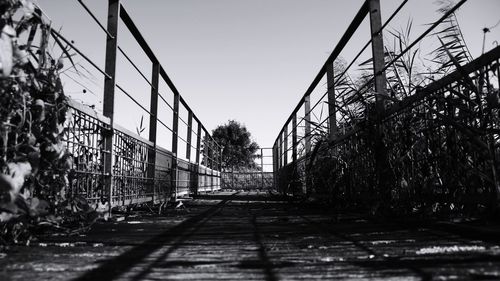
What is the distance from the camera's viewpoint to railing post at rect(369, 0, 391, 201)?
2.04 m

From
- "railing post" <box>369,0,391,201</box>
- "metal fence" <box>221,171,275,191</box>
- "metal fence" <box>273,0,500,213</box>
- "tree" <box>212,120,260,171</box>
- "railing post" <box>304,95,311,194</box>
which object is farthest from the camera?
"tree" <box>212,120,260,171</box>

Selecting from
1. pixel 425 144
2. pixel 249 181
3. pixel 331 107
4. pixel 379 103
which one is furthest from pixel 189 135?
pixel 249 181

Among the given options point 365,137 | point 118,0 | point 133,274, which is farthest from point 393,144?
point 118,0

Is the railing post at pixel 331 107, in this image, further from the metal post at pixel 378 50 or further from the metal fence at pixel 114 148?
the metal fence at pixel 114 148

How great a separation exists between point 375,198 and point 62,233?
5.27ft

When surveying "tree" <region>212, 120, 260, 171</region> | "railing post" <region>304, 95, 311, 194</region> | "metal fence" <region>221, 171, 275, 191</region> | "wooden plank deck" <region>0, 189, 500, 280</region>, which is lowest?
"wooden plank deck" <region>0, 189, 500, 280</region>

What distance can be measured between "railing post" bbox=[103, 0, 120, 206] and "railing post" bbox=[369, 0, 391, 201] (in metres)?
1.51

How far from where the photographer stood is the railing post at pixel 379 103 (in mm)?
2039

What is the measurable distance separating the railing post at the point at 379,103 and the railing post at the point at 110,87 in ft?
4.95

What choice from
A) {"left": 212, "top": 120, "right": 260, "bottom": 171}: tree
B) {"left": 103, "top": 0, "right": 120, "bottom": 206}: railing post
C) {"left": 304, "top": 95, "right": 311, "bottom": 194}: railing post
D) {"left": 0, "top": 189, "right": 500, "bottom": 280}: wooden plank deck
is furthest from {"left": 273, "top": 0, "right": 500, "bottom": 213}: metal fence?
{"left": 212, "top": 120, "right": 260, "bottom": 171}: tree

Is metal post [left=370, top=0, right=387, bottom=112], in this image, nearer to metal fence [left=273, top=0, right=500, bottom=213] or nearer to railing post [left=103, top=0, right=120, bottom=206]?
metal fence [left=273, top=0, right=500, bottom=213]

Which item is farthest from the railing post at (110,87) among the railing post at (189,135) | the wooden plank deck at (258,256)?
the railing post at (189,135)

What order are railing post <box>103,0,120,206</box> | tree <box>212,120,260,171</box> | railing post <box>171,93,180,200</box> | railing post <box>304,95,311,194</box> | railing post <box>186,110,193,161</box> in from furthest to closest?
1. tree <box>212,120,260,171</box>
2. railing post <box>186,110,193,161</box>
3. railing post <box>171,93,180,200</box>
4. railing post <box>304,95,311,194</box>
5. railing post <box>103,0,120,206</box>

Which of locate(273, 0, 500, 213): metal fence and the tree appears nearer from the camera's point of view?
locate(273, 0, 500, 213): metal fence
